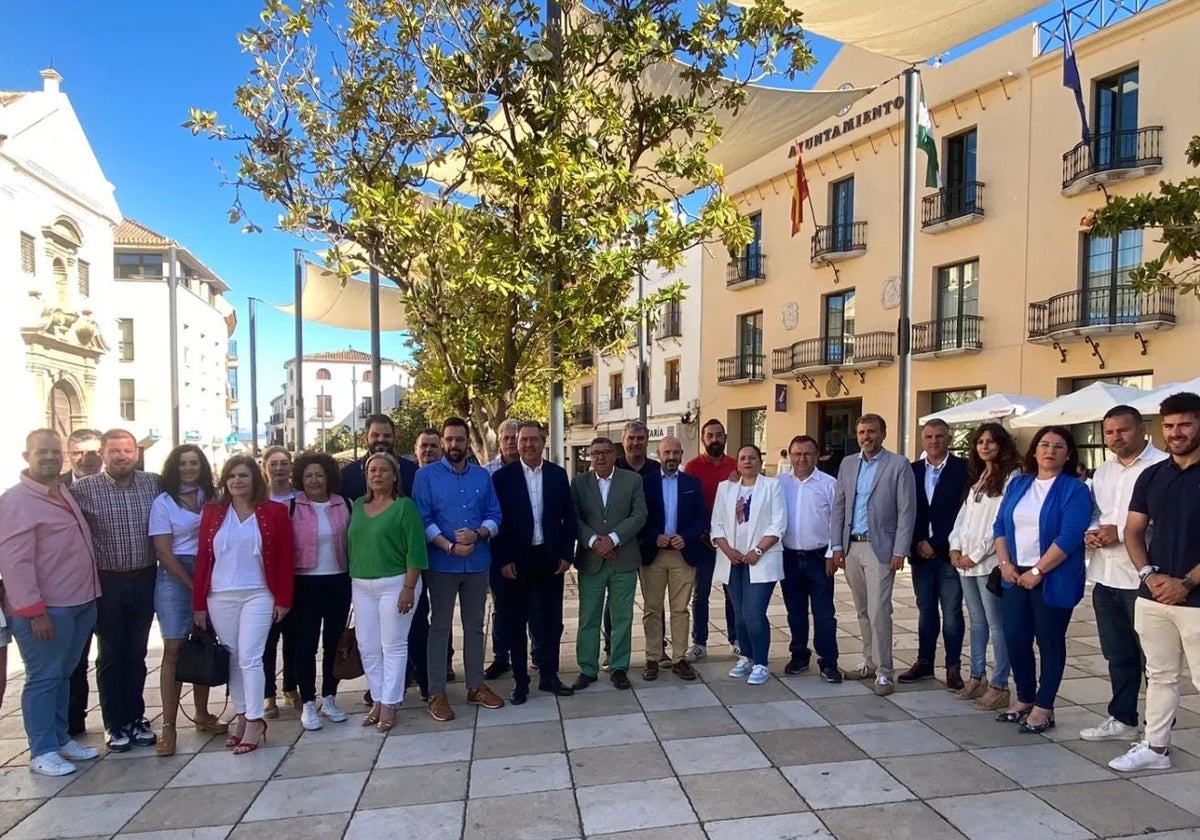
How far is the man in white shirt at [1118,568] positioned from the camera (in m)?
4.18

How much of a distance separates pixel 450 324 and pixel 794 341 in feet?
52.5

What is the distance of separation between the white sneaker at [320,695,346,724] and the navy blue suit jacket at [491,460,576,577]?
4.26ft

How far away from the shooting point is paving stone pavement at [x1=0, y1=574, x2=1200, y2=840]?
3.42m

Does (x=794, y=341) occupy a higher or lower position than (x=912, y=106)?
lower

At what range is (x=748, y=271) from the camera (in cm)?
2298

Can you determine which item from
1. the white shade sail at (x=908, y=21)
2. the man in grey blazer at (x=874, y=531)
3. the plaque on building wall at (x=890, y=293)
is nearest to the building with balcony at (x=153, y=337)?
the plaque on building wall at (x=890, y=293)

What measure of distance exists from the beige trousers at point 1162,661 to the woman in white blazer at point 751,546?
2119 mm

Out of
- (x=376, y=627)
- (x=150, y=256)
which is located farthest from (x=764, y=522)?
(x=150, y=256)

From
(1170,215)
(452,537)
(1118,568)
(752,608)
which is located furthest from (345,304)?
(1118,568)

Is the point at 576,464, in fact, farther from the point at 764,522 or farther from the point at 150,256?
the point at 764,522

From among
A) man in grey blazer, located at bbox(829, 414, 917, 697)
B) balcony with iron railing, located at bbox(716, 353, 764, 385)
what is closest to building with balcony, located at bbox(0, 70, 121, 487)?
balcony with iron railing, located at bbox(716, 353, 764, 385)

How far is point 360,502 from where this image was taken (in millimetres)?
4695

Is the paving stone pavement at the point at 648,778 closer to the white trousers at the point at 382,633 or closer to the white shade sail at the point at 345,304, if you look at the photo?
the white trousers at the point at 382,633

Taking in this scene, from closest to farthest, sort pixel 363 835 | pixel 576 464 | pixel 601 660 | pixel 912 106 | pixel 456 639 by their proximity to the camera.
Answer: pixel 363 835, pixel 601 660, pixel 456 639, pixel 912 106, pixel 576 464
